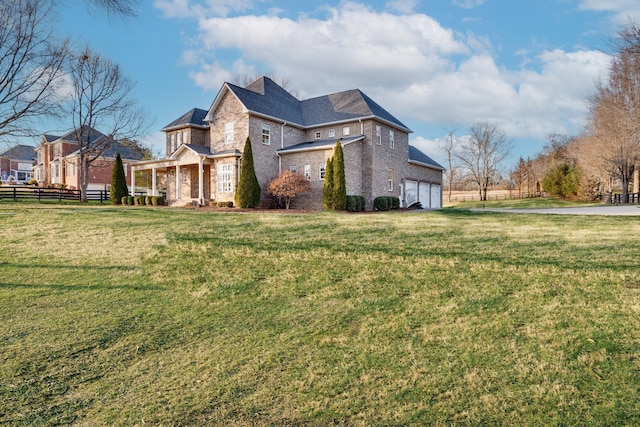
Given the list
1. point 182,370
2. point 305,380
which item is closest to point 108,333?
point 182,370

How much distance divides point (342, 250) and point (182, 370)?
15.5 feet

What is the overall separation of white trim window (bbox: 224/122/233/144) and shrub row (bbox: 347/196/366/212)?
26.8 ft

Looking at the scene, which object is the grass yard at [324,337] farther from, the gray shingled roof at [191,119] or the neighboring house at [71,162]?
the neighboring house at [71,162]

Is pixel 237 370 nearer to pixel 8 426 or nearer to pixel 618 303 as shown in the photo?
pixel 8 426

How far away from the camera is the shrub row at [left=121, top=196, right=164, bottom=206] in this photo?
997 inches

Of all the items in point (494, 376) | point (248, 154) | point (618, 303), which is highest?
point (248, 154)

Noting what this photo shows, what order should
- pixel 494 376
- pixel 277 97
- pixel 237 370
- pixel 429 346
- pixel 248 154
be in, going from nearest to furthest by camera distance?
pixel 494 376 → pixel 237 370 → pixel 429 346 → pixel 248 154 → pixel 277 97

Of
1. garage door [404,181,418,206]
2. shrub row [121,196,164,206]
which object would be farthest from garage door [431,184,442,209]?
shrub row [121,196,164,206]

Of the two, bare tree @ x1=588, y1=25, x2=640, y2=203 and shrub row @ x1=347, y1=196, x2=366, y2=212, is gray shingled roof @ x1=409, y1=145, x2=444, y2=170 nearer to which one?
shrub row @ x1=347, y1=196, x2=366, y2=212

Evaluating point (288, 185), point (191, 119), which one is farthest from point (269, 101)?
point (288, 185)

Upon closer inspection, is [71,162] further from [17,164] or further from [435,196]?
[435,196]

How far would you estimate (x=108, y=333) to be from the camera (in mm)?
4629

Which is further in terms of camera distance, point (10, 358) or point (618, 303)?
point (618, 303)

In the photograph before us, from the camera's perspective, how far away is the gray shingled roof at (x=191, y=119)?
27828 mm
